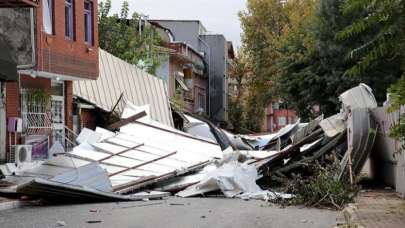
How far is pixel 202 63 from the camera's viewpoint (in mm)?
57031

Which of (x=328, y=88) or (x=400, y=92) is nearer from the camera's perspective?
(x=400, y=92)

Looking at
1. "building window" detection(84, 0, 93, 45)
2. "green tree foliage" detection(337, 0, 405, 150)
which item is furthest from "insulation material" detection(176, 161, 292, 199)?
"green tree foliage" detection(337, 0, 405, 150)

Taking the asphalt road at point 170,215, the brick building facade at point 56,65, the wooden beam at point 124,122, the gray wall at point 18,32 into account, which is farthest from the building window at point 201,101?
the asphalt road at point 170,215

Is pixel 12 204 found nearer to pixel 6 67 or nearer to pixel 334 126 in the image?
pixel 6 67

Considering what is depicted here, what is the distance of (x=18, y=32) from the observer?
1895 cm

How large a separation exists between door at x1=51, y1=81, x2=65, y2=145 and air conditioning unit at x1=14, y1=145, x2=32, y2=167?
286 cm

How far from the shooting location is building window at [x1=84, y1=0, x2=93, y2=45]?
23.9 metres

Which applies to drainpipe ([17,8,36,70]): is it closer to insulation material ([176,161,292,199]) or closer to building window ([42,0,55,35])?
building window ([42,0,55,35])

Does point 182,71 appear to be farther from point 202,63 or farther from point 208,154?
point 208,154

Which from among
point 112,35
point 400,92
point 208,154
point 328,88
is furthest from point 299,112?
point 400,92

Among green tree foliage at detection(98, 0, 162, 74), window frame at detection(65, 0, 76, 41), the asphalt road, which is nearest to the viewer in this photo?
the asphalt road

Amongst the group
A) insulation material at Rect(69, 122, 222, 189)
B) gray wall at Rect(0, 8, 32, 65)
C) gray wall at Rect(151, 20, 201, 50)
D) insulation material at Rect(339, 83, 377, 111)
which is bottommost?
insulation material at Rect(69, 122, 222, 189)

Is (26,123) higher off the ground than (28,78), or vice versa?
(28,78)

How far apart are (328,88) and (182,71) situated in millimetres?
17655
